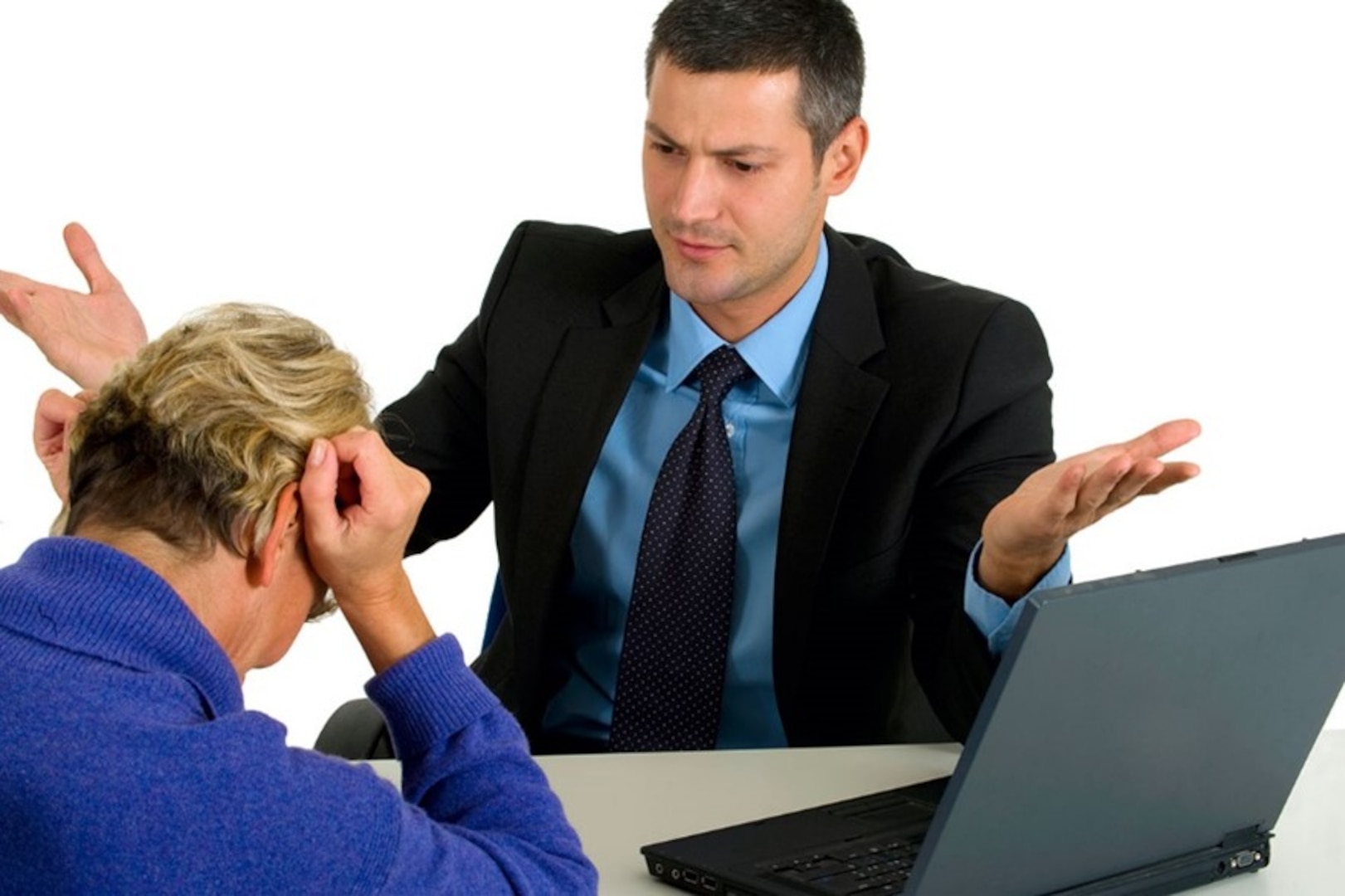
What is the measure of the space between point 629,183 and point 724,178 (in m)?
2.01

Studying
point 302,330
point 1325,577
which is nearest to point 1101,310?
point 1325,577

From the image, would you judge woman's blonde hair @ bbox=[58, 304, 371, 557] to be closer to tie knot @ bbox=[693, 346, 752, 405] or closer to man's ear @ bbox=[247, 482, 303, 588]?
man's ear @ bbox=[247, 482, 303, 588]

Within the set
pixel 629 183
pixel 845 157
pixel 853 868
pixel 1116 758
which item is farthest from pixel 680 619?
pixel 629 183

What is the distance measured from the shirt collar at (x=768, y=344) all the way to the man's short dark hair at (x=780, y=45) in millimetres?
230

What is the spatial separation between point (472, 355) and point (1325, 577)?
5.06 feet

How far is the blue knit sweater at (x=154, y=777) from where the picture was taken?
5.01 ft

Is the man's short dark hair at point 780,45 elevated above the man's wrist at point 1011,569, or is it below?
above

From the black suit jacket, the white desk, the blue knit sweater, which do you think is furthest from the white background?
the blue knit sweater

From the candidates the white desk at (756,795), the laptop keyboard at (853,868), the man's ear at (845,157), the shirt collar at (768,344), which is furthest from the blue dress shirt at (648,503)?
the laptop keyboard at (853,868)

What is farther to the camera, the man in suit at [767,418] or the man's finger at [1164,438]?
the man in suit at [767,418]

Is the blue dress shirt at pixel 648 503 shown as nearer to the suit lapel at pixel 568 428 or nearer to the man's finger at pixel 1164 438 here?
the suit lapel at pixel 568 428

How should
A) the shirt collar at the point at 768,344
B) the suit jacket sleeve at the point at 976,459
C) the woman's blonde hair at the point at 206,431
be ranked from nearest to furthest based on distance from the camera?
the woman's blonde hair at the point at 206,431 < the suit jacket sleeve at the point at 976,459 < the shirt collar at the point at 768,344

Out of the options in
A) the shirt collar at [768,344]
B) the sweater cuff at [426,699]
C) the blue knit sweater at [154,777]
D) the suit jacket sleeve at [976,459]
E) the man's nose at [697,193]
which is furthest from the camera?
the shirt collar at [768,344]

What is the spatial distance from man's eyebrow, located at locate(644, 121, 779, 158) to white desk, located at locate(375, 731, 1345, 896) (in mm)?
876
